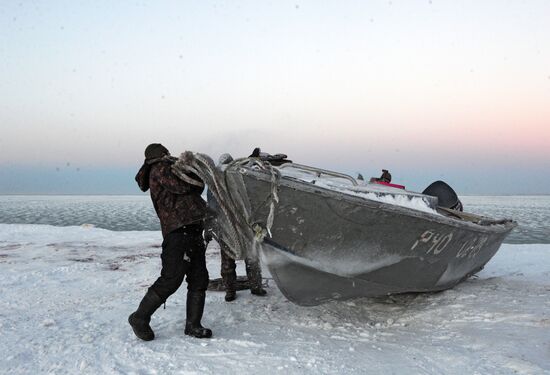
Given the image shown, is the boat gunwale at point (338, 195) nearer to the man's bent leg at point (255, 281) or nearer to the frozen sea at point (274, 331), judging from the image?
the frozen sea at point (274, 331)

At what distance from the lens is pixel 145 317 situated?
3.35 metres

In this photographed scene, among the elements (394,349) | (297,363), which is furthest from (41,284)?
(394,349)

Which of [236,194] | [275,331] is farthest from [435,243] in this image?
[236,194]

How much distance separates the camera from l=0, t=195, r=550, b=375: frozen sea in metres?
2.89

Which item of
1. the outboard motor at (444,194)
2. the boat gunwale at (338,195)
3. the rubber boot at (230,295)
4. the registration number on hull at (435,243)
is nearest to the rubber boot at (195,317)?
the boat gunwale at (338,195)

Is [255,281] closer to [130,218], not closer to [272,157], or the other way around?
[272,157]

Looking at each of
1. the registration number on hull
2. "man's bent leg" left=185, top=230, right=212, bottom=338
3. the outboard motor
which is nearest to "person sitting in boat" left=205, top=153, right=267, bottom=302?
"man's bent leg" left=185, top=230, right=212, bottom=338

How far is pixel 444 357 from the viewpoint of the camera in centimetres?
306

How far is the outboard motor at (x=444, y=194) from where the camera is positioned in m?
6.77

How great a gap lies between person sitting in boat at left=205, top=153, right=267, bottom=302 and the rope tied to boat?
536 mm

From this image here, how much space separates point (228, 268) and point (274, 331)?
1383mm

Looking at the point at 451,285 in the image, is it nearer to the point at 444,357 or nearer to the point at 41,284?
the point at 444,357

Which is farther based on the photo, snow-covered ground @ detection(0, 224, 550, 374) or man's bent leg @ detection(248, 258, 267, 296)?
man's bent leg @ detection(248, 258, 267, 296)

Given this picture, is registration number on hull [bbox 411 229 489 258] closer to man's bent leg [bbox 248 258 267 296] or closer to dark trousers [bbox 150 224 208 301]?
dark trousers [bbox 150 224 208 301]
